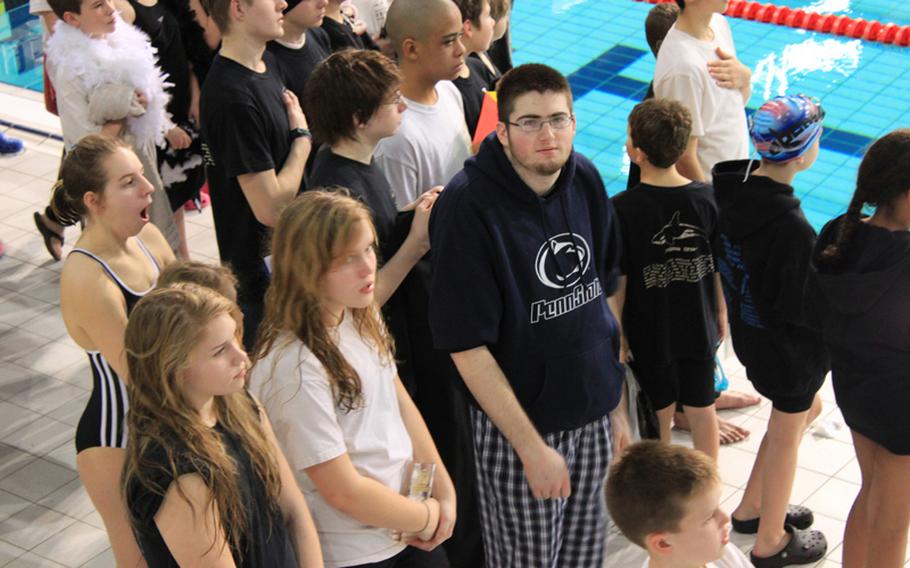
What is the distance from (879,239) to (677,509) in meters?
1.12

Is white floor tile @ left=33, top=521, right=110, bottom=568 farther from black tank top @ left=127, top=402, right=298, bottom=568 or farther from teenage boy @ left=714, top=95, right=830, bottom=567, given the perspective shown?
teenage boy @ left=714, top=95, right=830, bottom=567

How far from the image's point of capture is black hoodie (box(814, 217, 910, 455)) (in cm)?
299

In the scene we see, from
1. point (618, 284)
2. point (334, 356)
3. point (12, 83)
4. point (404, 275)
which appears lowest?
point (12, 83)

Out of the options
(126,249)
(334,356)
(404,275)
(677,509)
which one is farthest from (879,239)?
(126,249)

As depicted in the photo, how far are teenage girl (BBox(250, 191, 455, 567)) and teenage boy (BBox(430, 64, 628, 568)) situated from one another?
27 cm

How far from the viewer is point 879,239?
301 cm

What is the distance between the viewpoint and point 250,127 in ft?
11.6

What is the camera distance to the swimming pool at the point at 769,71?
24.0 ft

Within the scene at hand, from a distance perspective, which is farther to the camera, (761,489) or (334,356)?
(761,489)

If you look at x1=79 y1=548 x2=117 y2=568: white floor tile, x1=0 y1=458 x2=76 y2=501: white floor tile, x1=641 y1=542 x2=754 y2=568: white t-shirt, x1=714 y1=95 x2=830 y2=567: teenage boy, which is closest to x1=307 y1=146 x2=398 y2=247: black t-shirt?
x1=714 y1=95 x2=830 y2=567: teenage boy

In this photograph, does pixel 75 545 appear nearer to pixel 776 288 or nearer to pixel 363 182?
pixel 363 182

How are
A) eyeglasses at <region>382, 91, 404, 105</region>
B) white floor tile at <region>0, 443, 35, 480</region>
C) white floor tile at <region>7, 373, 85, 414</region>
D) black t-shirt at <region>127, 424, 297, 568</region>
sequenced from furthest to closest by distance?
1. white floor tile at <region>7, 373, 85, 414</region>
2. white floor tile at <region>0, 443, 35, 480</region>
3. eyeglasses at <region>382, 91, 404, 105</region>
4. black t-shirt at <region>127, 424, 297, 568</region>

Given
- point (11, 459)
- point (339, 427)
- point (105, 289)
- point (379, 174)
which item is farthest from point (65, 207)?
point (11, 459)

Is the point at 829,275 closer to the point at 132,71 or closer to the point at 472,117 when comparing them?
the point at 472,117
